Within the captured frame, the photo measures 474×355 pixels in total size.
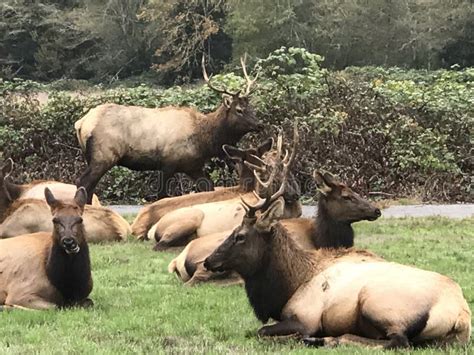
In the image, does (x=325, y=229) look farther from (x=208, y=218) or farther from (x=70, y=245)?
(x=70, y=245)

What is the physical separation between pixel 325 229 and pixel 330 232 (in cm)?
6

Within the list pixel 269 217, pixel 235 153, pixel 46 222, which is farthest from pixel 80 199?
pixel 235 153

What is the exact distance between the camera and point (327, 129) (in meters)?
19.2

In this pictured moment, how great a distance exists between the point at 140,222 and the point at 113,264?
2.54 metres

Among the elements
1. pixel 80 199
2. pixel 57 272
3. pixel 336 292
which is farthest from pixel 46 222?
pixel 336 292

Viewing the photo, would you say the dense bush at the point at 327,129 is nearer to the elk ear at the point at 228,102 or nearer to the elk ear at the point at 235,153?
the elk ear at the point at 228,102

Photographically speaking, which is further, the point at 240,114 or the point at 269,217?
the point at 240,114

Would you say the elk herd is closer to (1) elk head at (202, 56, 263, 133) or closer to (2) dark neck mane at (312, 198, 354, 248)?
(2) dark neck mane at (312, 198, 354, 248)

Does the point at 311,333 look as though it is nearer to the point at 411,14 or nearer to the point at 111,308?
the point at 111,308

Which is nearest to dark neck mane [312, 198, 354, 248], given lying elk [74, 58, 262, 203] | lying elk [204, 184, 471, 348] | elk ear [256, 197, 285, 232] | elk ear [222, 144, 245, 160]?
lying elk [204, 184, 471, 348]

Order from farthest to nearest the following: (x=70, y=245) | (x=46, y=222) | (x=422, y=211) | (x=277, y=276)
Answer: (x=422, y=211), (x=46, y=222), (x=70, y=245), (x=277, y=276)

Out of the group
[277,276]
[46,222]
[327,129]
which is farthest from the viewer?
[327,129]

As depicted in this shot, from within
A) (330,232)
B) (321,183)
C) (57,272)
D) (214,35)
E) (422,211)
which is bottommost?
(214,35)

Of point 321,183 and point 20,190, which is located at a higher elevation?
point 321,183
